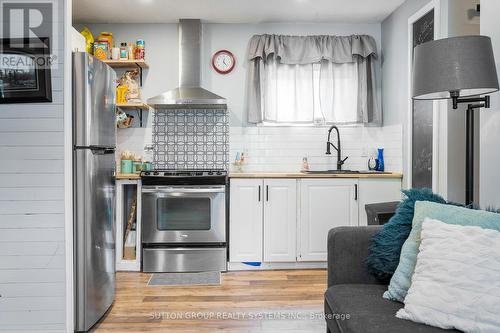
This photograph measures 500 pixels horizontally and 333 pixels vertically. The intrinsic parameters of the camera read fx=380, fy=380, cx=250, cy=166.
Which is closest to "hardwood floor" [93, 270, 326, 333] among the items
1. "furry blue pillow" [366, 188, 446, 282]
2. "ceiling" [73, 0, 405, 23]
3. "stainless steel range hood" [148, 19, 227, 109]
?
"furry blue pillow" [366, 188, 446, 282]

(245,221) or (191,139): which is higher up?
(191,139)

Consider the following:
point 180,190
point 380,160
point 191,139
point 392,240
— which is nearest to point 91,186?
point 180,190

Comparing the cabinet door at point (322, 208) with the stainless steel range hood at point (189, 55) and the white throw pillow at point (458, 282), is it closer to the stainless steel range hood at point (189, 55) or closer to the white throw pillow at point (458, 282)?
the stainless steel range hood at point (189, 55)

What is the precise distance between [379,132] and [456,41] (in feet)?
8.05

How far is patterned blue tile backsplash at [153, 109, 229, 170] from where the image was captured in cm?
409

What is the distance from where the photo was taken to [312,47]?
13.3 ft

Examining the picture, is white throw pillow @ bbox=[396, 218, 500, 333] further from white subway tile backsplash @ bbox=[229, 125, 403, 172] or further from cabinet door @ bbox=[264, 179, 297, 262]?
white subway tile backsplash @ bbox=[229, 125, 403, 172]

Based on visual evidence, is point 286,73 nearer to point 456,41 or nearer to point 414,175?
point 414,175

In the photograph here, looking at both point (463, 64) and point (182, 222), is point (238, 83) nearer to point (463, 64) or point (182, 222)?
point (182, 222)

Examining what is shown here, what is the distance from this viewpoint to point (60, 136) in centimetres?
218

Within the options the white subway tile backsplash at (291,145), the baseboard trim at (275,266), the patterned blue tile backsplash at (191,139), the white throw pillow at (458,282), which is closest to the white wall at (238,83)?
the white subway tile backsplash at (291,145)

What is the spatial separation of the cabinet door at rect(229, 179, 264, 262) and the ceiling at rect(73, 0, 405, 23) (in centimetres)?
169

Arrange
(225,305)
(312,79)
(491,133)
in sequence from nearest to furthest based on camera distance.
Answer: (491,133) → (225,305) → (312,79)

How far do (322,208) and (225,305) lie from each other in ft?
4.41
